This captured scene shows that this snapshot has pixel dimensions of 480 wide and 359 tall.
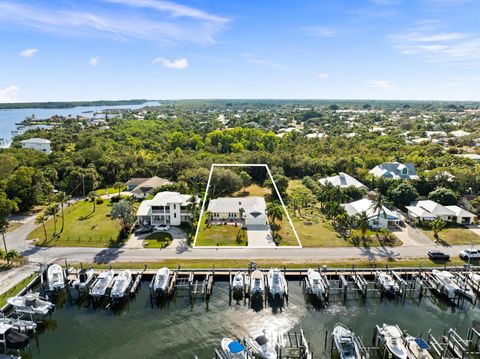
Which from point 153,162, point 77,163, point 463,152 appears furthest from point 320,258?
point 463,152

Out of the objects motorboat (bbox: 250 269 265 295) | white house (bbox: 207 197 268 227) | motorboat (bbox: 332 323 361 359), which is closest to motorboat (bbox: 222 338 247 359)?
motorboat (bbox: 332 323 361 359)

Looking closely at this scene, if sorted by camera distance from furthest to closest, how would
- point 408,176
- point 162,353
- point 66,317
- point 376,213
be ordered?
point 408,176 < point 376,213 < point 66,317 < point 162,353

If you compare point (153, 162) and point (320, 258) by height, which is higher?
point (153, 162)

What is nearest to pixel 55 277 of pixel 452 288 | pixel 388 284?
pixel 388 284

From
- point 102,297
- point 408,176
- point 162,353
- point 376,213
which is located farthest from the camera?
point 408,176

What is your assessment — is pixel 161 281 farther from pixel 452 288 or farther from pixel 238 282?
pixel 452 288

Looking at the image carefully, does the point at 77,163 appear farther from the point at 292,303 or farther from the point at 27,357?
the point at 292,303
